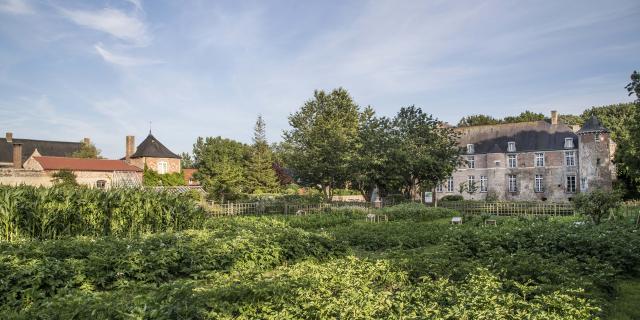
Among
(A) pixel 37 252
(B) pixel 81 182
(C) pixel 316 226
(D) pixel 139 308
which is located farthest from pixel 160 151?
(D) pixel 139 308

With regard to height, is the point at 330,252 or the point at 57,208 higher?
the point at 57,208

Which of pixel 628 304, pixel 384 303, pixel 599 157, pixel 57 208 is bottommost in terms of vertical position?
pixel 628 304

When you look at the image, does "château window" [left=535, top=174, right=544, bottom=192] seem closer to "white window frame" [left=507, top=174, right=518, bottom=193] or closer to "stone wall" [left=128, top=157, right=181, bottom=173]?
"white window frame" [left=507, top=174, right=518, bottom=193]

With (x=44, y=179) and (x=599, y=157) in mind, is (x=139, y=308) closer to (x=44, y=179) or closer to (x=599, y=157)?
(x=44, y=179)

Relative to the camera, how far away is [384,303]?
19.7 feet

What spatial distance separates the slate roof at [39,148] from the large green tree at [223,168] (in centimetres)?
2754

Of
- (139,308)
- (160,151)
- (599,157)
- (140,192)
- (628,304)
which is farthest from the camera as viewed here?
(160,151)

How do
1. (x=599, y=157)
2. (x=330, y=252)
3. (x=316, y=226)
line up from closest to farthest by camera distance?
(x=330, y=252) < (x=316, y=226) < (x=599, y=157)

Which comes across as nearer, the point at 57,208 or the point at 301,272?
the point at 301,272

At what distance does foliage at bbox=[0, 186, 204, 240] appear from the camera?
43.2 ft

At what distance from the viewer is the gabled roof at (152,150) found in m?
52.8

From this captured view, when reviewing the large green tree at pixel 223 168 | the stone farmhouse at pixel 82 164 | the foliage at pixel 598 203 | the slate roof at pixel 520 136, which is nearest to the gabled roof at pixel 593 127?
the slate roof at pixel 520 136

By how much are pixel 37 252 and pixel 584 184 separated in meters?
→ 50.4

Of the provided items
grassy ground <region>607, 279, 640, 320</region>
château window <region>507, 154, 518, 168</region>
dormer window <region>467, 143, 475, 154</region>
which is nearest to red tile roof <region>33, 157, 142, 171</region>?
dormer window <region>467, 143, 475, 154</region>
